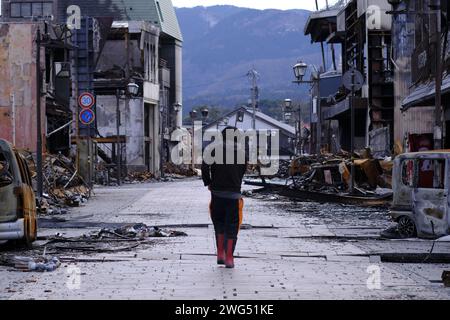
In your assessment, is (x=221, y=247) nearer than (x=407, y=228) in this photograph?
Yes

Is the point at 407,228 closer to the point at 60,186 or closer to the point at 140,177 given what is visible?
the point at 60,186

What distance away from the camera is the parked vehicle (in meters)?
17.4

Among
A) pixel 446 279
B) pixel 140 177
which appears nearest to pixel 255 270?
pixel 446 279

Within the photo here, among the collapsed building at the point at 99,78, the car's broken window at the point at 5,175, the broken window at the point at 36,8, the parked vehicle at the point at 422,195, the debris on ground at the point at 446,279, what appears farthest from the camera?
the broken window at the point at 36,8

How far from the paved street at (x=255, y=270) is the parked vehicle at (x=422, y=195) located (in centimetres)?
62

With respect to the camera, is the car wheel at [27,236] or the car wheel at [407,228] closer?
the car wheel at [27,236]

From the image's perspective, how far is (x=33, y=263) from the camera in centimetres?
1305

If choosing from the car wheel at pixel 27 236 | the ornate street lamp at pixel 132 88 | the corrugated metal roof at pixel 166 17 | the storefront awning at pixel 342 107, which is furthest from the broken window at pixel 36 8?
the car wheel at pixel 27 236

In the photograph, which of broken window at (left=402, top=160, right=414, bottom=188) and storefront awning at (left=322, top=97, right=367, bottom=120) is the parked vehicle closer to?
broken window at (left=402, top=160, right=414, bottom=188)

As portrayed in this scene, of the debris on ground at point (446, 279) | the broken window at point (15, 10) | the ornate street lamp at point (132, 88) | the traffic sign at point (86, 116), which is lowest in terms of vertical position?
the debris on ground at point (446, 279)

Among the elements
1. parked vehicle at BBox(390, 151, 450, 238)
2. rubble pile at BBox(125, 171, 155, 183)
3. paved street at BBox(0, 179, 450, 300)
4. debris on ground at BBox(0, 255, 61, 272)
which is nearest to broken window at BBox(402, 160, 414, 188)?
parked vehicle at BBox(390, 151, 450, 238)

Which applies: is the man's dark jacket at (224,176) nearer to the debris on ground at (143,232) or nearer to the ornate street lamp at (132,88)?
the debris on ground at (143,232)

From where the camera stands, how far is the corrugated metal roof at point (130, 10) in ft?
285

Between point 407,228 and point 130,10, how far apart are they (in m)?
73.9
